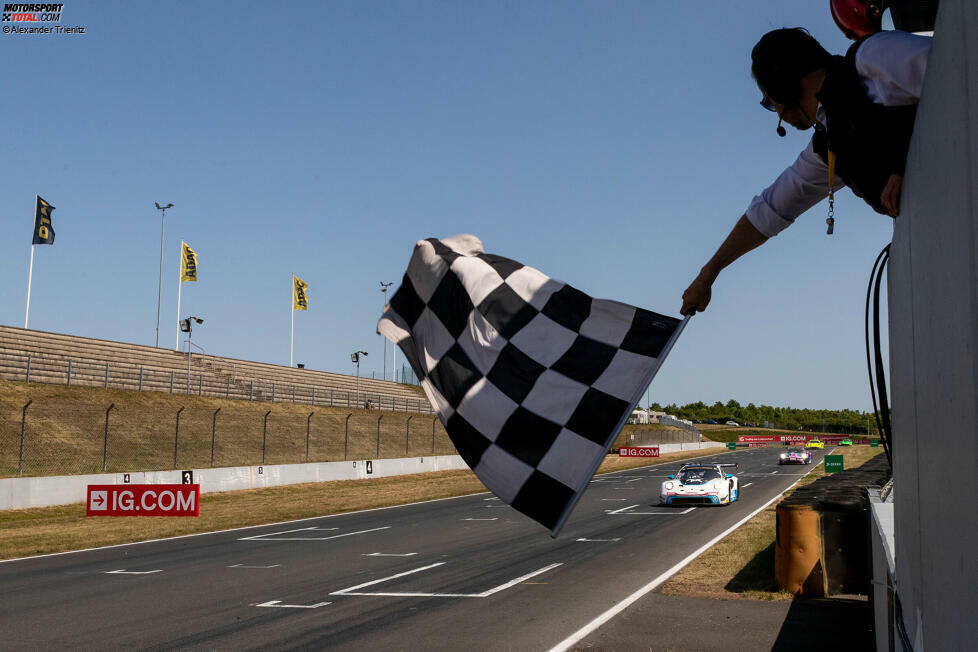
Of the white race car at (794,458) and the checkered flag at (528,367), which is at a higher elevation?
the checkered flag at (528,367)

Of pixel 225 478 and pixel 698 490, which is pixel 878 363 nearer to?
pixel 698 490

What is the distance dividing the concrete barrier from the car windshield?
1486 centimetres

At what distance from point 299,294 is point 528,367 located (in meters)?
59.2

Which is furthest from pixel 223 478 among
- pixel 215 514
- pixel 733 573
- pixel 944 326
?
pixel 944 326

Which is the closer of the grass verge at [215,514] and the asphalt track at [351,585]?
the asphalt track at [351,585]

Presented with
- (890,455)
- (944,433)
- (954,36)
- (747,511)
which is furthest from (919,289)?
(747,511)

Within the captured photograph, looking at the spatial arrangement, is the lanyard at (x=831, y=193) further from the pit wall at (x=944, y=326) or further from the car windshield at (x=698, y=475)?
the car windshield at (x=698, y=475)

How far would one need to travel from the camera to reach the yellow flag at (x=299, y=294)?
199 ft

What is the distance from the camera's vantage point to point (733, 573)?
1146cm

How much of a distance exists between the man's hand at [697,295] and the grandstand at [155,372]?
3706 cm

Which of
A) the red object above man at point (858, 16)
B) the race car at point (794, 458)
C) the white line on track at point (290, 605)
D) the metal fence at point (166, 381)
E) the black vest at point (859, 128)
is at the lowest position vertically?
the race car at point (794, 458)

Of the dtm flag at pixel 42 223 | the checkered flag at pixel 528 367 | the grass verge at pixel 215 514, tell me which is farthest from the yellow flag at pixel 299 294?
the checkered flag at pixel 528 367

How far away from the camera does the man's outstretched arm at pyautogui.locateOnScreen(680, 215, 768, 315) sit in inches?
100

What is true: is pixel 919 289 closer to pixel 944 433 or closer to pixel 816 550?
pixel 944 433
